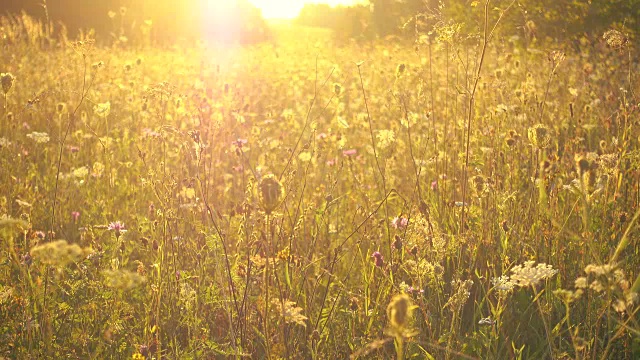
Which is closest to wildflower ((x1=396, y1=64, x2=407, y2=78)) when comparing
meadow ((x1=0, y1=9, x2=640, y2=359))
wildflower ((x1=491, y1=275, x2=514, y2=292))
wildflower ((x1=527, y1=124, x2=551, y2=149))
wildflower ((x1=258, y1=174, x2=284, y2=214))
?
meadow ((x1=0, y1=9, x2=640, y2=359))

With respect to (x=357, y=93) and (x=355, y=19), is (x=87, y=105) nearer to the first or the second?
(x=357, y=93)

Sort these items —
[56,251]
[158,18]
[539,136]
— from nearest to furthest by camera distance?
[56,251] → [539,136] → [158,18]

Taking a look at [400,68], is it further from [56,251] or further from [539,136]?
[56,251]

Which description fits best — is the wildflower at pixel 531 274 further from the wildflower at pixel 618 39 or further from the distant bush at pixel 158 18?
the distant bush at pixel 158 18

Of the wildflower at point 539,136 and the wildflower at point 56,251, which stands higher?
the wildflower at point 539,136

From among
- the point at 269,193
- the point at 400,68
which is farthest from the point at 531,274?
the point at 400,68

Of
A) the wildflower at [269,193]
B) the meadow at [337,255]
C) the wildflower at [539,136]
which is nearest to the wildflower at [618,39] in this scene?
the meadow at [337,255]

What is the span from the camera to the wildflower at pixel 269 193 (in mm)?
1214

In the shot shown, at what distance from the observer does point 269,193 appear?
1.22 m

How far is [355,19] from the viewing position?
16.0 metres

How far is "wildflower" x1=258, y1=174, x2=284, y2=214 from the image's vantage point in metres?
1.21

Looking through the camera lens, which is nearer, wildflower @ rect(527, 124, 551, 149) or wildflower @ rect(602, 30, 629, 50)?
wildflower @ rect(527, 124, 551, 149)

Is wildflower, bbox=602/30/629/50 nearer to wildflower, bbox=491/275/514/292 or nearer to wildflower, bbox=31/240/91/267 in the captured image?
wildflower, bbox=491/275/514/292

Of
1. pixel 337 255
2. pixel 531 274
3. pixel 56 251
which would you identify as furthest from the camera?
pixel 337 255
